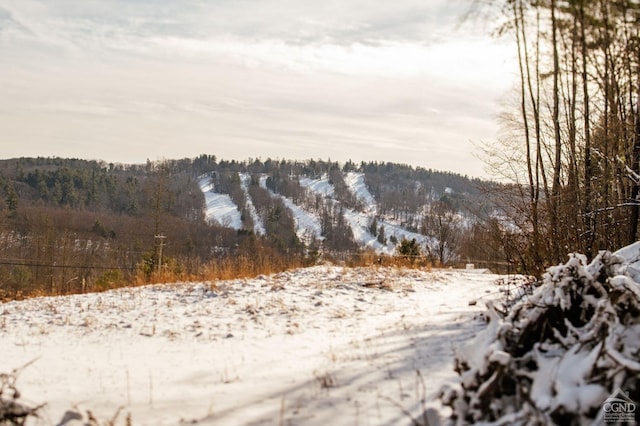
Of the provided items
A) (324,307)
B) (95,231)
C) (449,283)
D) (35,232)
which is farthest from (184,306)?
(95,231)

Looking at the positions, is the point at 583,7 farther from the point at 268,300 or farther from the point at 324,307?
the point at 268,300

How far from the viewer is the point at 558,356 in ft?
9.84

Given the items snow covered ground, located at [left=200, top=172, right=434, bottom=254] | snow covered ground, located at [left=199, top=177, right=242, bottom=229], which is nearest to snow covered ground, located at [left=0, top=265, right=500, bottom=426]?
snow covered ground, located at [left=200, top=172, right=434, bottom=254]

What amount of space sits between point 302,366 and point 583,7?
296 inches

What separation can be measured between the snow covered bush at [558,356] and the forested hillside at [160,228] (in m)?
7.26

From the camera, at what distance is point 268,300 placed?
8.69m

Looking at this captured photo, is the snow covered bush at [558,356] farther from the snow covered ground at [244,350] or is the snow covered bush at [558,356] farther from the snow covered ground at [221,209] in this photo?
the snow covered ground at [221,209]

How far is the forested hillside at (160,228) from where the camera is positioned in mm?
23062

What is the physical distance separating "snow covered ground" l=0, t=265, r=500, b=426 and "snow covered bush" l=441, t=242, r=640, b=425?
1.49ft

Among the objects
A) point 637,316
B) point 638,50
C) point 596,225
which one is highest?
point 638,50

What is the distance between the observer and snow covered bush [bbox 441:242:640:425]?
99.7 inches

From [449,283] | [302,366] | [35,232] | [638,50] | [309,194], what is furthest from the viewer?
[309,194]

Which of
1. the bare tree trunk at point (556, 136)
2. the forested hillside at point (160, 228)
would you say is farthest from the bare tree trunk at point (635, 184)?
the forested hillside at point (160, 228)

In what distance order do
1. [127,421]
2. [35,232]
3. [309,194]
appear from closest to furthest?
[127,421] → [35,232] → [309,194]
